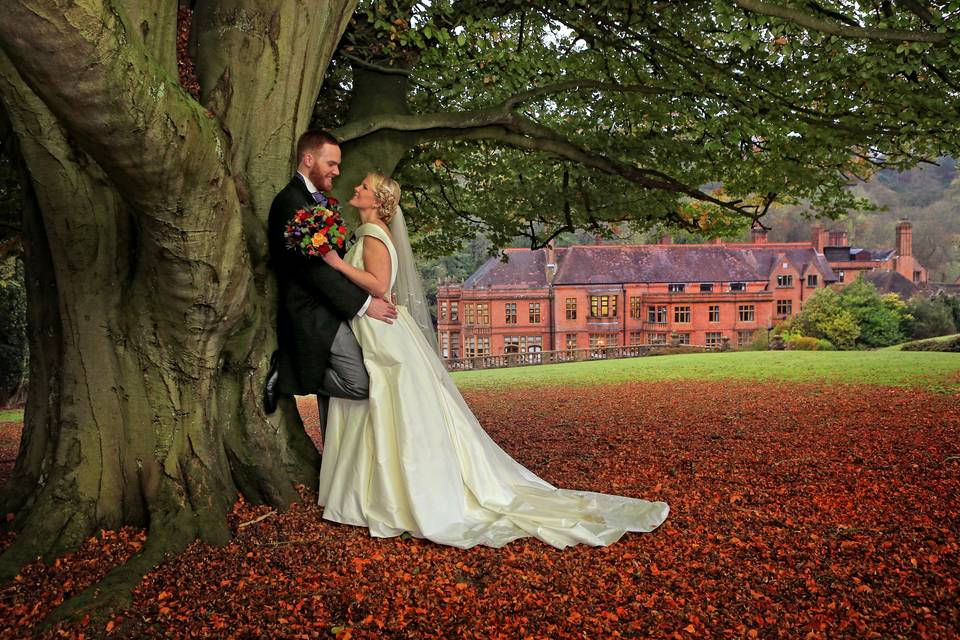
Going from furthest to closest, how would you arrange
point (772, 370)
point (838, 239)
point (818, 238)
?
point (838, 239), point (818, 238), point (772, 370)

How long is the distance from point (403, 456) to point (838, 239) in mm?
49475

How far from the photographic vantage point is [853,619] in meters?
3.38

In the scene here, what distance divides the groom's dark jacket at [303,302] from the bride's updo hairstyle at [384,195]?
A: 1.30 ft

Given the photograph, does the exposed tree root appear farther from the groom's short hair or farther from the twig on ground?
the groom's short hair

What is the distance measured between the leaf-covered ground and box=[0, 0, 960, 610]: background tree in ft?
0.89

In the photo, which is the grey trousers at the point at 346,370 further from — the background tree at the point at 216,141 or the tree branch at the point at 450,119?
the tree branch at the point at 450,119

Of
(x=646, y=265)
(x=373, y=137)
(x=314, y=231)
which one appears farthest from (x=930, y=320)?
(x=314, y=231)

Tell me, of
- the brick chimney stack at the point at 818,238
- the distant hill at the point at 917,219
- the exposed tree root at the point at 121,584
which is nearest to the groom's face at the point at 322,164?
the exposed tree root at the point at 121,584

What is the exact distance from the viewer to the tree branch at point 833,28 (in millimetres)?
5277

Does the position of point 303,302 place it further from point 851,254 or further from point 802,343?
point 851,254

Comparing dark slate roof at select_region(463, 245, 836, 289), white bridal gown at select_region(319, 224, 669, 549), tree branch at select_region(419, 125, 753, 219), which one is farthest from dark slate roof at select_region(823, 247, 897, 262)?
white bridal gown at select_region(319, 224, 669, 549)

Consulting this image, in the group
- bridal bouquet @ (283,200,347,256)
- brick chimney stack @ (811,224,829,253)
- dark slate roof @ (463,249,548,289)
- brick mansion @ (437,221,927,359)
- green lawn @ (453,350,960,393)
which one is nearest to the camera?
bridal bouquet @ (283,200,347,256)

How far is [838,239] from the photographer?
47438 millimetres

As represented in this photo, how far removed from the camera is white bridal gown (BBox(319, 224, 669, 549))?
4.42 m
